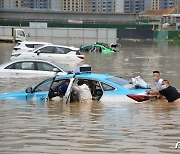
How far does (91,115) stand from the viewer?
13461 millimetres

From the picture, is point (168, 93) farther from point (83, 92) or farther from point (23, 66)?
point (23, 66)

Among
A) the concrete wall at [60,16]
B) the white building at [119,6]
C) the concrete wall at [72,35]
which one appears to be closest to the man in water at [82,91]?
the concrete wall at [72,35]

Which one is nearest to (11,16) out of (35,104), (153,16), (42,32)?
(42,32)

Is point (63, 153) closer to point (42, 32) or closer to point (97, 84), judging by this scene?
point (97, 84)

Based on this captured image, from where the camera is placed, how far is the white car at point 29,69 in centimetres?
2337

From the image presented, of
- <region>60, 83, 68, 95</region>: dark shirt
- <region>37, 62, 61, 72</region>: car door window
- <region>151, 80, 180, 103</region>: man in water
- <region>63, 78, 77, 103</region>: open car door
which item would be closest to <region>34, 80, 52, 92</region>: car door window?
<region>60, 83, 68, 95</region>: dark shirt

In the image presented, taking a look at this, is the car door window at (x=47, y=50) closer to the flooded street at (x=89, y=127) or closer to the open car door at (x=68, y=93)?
the flooded street at (x=89, y=127)

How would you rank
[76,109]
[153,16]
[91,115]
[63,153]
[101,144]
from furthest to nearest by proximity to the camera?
[153,16]
[76,109]
[91,115]
[101,144]
[63,153]

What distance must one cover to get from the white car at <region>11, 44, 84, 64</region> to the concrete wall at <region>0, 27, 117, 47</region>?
32.2m

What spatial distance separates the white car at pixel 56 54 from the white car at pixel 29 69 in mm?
12344

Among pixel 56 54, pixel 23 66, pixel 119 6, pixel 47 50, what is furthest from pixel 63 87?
pixel 119 6

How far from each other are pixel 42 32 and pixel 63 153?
62.6 m

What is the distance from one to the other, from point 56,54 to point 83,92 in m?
22.7

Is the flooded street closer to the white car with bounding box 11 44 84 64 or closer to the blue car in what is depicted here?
the blue car
